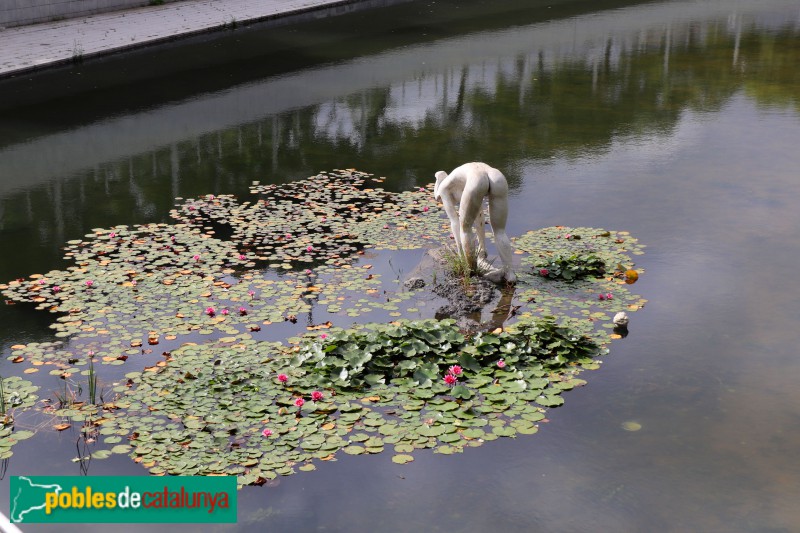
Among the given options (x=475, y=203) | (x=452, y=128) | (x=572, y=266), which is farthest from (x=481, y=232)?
(x=452, y=128)

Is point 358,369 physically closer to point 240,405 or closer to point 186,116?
point 240,405

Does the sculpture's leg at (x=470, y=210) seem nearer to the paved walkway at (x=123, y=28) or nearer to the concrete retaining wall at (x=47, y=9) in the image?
the paved walkway at (x=123, y=28)

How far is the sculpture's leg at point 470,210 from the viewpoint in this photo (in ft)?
28.9

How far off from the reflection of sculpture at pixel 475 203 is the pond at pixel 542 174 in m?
0.78

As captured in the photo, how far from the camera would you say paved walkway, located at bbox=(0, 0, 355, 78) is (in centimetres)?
1795

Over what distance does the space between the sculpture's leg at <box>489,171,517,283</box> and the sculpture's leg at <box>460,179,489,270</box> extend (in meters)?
0.09

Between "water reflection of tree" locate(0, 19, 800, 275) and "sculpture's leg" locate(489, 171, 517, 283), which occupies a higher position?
"sculpture's leg" locate(489, 171, 517, 283)

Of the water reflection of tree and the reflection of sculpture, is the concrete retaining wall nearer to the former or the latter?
the water reflection of tree

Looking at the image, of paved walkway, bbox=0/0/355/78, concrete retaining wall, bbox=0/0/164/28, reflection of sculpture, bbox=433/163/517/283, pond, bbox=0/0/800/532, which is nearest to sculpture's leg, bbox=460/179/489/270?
reflection of sculpture, bbox=433/163/517/283

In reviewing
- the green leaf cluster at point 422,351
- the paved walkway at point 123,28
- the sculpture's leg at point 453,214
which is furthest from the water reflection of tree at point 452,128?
the paved walkway at point 123,28

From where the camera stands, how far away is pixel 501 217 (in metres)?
9.01

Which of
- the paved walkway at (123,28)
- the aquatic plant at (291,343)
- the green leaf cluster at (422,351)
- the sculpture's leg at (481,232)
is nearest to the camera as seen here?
the aquatic plant at (291,343)

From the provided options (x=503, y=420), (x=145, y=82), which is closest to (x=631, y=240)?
(x=503, y=420)

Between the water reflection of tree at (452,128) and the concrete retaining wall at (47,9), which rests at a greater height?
the concrete retaining wall at (47,9)
